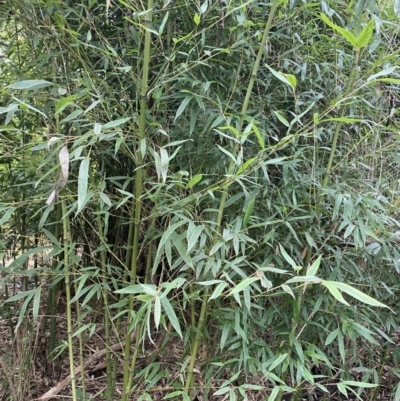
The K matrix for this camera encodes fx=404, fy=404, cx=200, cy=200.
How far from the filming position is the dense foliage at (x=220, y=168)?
1138 millimetres

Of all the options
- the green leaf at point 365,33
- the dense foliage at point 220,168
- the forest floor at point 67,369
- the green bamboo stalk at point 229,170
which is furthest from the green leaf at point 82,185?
the forest floor at point 67,369

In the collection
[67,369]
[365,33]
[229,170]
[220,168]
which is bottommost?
[67,369]

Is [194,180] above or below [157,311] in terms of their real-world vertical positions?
above

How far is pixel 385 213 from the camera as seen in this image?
135 centimetres

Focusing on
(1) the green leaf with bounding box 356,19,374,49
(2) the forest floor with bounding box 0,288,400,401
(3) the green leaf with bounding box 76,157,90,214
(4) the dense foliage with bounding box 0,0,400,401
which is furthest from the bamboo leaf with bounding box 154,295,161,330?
(1) the green leaf with bounding box 356,19,374,49

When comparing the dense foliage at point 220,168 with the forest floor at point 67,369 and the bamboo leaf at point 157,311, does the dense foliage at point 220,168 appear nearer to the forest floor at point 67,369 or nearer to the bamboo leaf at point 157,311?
the forest floor at point 67,369

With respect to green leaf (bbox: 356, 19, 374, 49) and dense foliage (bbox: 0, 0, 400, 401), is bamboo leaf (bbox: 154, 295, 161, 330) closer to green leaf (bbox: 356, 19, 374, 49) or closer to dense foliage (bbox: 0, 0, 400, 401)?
dense foliage (bbox: 0, 0, 400, 401)

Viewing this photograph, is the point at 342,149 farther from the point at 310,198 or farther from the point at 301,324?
the point at 301,324

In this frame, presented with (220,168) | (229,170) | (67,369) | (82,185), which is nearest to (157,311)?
(82,185)

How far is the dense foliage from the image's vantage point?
1138mm

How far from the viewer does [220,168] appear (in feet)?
4.28

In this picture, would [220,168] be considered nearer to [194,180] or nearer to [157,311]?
[194,180]

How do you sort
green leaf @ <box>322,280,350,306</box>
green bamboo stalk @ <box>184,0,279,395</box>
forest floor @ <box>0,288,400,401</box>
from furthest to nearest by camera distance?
forest floor @ <box>0,288,400,401</box> → green bamboo stalk @ <box>184,0,279,395</box> → green leaf @ <box>322,280,350,306</box>

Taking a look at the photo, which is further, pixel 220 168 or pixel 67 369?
pixel 67 369
